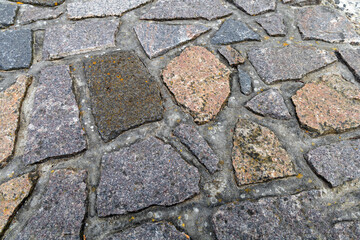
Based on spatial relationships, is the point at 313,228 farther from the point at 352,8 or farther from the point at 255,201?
the point at 352,8

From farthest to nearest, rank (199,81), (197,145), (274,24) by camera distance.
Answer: (274,24), (199,81), (197,145)

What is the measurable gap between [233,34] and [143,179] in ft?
4.31

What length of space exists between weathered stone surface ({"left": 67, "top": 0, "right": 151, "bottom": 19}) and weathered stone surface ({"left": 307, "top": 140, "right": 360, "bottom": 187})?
178 cm

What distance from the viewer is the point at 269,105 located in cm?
160

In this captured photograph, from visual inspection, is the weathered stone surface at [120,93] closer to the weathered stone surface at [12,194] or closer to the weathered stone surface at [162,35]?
the weathered stone surface at [162,35]

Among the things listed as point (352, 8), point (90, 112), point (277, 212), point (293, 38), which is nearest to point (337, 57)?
point (293, 38)

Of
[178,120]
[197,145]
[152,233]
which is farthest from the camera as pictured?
[178,120]

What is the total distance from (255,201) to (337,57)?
1.33 m

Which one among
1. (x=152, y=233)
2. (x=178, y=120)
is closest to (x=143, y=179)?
(x=152, y=233)

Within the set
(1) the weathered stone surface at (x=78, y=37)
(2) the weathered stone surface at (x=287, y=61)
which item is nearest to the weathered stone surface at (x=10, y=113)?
(1) the weathered stone surface at (x=78, y=37)

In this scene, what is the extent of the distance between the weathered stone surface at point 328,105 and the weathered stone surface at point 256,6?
31.6 inches

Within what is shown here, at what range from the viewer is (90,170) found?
4.50 feet

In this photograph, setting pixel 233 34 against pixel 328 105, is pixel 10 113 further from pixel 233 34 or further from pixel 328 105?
pixel 328 105

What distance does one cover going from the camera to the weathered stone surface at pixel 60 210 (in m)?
1.17
